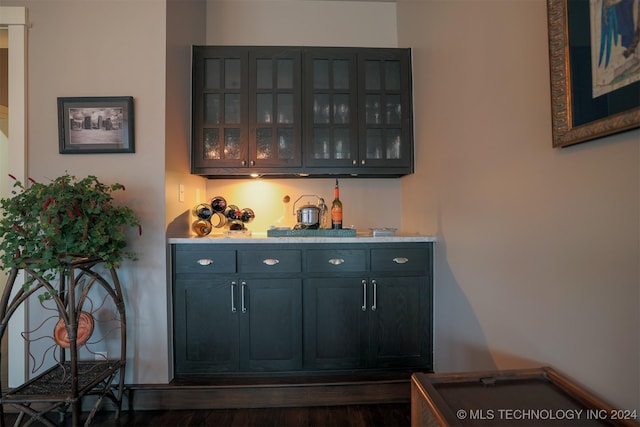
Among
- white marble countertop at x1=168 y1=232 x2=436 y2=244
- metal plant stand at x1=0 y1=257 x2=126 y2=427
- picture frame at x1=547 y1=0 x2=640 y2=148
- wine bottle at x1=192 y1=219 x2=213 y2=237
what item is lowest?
metal plant stand at x1=0 y1=257 x2=126 y2=427

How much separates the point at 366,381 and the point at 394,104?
2.05 m

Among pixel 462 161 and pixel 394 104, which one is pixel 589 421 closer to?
pixel 462 161

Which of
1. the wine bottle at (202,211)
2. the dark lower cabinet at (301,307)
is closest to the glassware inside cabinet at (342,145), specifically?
the dark lower cabinet at (301,307)

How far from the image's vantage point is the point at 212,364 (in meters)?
1.96

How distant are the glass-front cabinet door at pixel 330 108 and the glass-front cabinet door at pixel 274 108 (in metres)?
0.09

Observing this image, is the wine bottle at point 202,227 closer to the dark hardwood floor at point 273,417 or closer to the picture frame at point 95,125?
the picture frame at point 95,125

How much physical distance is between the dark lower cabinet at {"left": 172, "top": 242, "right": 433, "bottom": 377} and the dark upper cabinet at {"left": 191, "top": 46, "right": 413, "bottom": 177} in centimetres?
70

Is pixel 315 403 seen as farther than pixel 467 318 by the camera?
Yes

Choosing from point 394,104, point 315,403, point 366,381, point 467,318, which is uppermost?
point 394,104

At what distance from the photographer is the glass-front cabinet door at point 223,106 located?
2.27 metres

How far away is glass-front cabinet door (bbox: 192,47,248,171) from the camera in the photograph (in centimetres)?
227

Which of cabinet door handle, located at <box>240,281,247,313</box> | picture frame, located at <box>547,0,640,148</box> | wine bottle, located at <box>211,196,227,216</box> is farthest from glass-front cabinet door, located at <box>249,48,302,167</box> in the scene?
picture frame, located at <box>547,0,640,148</box>

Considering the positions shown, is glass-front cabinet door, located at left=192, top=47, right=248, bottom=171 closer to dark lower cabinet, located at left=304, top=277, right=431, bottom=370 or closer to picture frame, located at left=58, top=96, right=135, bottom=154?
picture frame, located at left=58, top=96, right=135, bottom=154

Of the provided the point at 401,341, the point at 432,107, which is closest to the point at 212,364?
the point at 401,341
